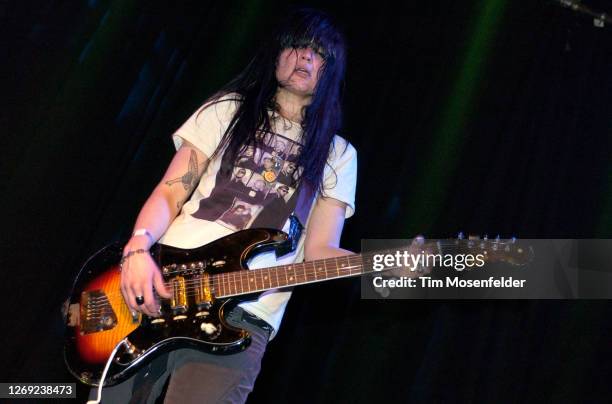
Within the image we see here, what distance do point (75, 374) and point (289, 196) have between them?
0.95m

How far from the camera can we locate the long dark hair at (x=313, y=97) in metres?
2.51

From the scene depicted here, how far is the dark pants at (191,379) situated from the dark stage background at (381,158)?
1116mm

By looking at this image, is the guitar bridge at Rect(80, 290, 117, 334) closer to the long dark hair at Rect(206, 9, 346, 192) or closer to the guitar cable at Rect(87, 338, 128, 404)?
the guitar cable at Rect(87, 338, 128, 404)

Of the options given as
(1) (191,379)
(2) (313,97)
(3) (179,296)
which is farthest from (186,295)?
(2) (313,97)

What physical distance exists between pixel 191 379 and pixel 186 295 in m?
0.27

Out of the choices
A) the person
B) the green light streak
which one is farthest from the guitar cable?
the green light streak

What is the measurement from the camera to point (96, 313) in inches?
86.0

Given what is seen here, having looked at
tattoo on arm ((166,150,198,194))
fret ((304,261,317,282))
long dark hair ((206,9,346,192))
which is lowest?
fret ((304,261,317,282))

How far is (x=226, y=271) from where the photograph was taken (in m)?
2.19

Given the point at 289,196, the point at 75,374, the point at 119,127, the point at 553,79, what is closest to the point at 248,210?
the point at 289,196

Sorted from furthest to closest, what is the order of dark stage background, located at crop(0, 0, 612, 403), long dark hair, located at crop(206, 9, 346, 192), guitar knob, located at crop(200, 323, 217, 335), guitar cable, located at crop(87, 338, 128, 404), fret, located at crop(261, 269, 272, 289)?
dark stage background, located at crop(0, 0, 612, 403) < long dark hair, located at crop(206, 9, 346, 192) < fret, located at crop(261, 269, 272, 289) < guitar knob, located at crop(200, 323, 217, 335) < guitar cable, located at crop(87, 338, 128, 404)

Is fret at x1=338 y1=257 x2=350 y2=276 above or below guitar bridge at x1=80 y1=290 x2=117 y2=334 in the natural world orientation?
above

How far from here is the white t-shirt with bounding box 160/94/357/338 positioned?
2.31 m

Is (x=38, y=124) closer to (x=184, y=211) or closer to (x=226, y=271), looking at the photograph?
(x=184, y=211)
